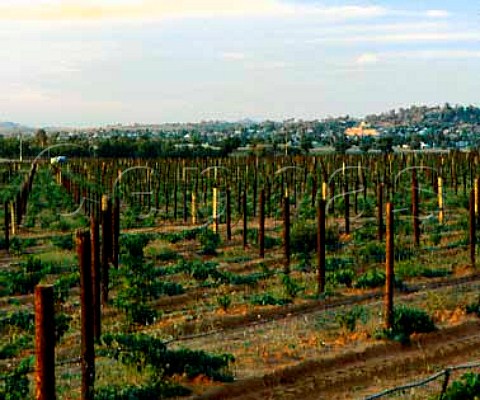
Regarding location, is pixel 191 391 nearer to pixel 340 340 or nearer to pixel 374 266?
pixel 340 340

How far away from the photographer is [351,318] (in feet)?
42.5

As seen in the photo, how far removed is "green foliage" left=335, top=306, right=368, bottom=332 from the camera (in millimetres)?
12867

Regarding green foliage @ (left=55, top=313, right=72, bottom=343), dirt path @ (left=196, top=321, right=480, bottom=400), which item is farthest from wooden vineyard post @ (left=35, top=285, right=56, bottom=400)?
green foliage @ (left=55, top=313, right=72, bottom=343)

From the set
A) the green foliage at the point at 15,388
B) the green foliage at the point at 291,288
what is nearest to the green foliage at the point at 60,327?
the green foliage at the point at 15,388

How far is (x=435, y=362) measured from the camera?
11477 millimetres

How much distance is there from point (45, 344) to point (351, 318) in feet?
23.6

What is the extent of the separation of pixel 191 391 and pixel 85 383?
1.81 metres

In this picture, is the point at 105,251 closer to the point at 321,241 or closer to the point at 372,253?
the point at 321,241

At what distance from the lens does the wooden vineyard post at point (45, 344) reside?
6.44 meters

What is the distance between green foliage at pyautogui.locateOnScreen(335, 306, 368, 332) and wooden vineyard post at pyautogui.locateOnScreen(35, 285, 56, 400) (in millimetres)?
7012

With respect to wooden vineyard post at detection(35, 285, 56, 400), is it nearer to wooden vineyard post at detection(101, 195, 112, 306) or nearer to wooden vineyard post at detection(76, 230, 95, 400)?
wooden vineyard post at detection(76, 230, 95, 400)

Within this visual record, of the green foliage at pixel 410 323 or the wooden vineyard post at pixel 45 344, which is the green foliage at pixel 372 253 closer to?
the green foliage at pixel 410 323

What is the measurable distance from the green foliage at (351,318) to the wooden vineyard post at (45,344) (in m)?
7.01

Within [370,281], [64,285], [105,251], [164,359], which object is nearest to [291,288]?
[370,281]
